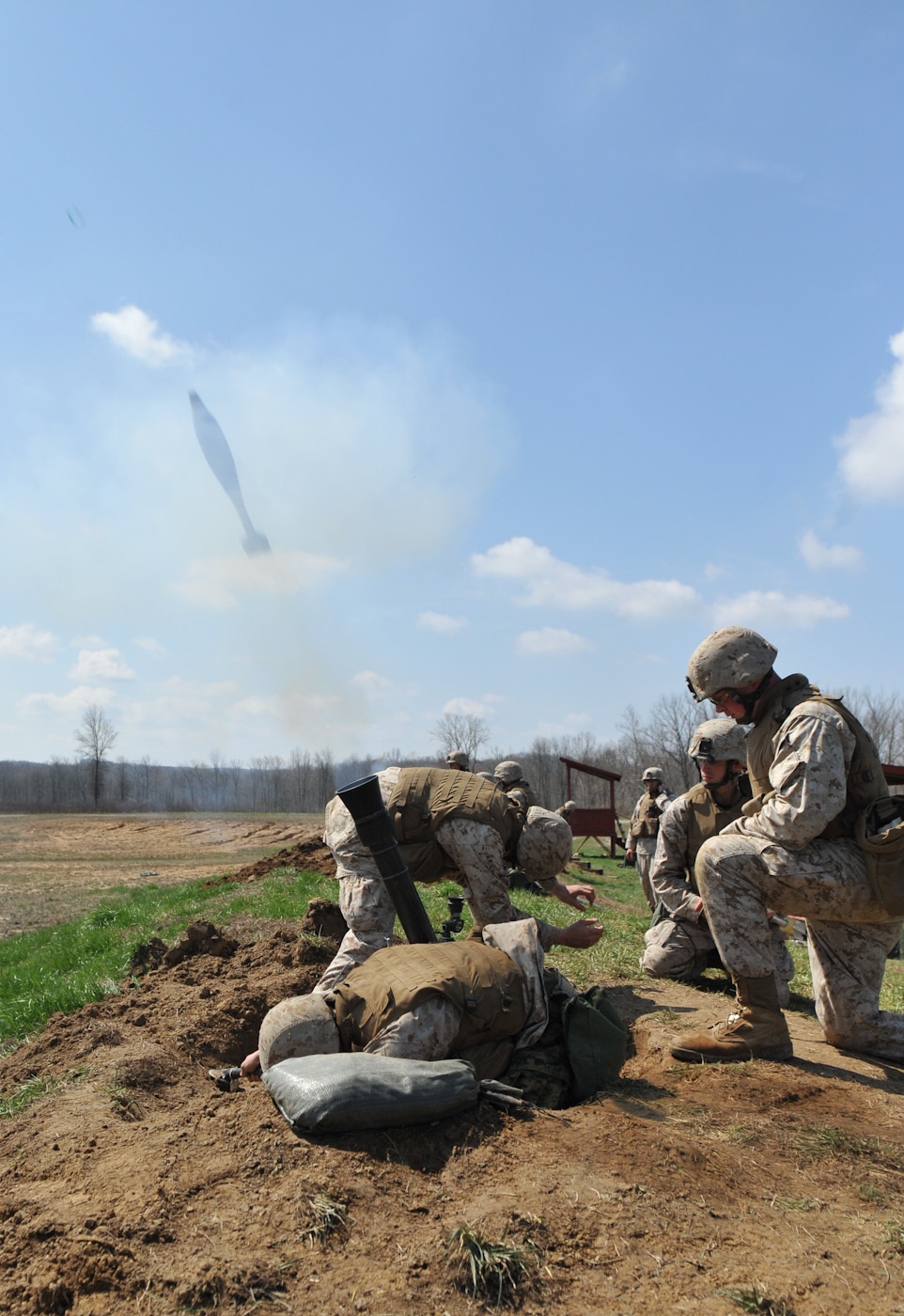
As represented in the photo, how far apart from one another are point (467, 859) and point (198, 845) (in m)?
30.6

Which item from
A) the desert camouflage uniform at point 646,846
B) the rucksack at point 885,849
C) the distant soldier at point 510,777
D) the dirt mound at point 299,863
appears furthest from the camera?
the dirt mound at point 299,863

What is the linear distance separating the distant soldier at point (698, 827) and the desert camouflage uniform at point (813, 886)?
175 centimetres

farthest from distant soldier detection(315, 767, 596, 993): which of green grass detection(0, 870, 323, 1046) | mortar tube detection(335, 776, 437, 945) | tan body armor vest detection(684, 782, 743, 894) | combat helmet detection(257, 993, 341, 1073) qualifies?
green grass detection(0, 870, 323, 1046)

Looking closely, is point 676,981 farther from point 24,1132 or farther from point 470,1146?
point 24,1132

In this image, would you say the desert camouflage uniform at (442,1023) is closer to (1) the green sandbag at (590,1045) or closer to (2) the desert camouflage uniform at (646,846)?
(1) the green sandbag at (590,1045)

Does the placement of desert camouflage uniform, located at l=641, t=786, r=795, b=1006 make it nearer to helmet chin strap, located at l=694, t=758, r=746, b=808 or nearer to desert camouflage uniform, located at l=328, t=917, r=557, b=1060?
helmet chin strap, located at l=694, t=758, r=746, b=808

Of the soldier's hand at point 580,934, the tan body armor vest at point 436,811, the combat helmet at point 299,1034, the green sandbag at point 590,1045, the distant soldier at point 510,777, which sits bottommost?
the green sandbag at point 590,1045

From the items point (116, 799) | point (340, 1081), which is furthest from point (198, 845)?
point (116, 799)

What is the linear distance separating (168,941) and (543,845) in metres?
5.08

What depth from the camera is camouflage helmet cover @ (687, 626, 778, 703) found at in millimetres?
4746

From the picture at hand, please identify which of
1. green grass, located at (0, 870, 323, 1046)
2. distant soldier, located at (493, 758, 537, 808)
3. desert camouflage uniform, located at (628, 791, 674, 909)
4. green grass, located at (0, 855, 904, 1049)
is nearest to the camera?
green grass, located at (0, 870, 323, 1046)

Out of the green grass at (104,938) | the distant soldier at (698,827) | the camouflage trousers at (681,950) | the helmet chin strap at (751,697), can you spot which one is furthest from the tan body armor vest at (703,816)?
the green grass at (104,938)

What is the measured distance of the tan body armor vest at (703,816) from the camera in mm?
6680

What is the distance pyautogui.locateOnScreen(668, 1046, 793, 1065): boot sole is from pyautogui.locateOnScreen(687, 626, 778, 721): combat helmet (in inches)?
67.1
